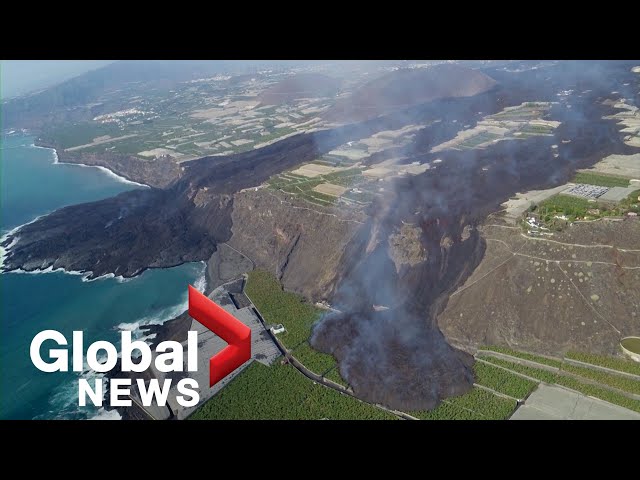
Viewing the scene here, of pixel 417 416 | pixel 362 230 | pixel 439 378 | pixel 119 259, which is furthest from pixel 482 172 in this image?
pixel 119 259

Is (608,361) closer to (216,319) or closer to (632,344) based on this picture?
(632,344)

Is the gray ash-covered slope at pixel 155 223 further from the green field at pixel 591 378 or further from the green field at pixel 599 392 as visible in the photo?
the green field at pixel 599 392

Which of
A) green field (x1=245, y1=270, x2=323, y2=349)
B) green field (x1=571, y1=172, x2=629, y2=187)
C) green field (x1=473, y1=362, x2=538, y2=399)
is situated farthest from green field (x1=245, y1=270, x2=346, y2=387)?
green field (x1=571, y1=172, x2=629, y2=187)

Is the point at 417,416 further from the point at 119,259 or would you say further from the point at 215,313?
the point at 119,259

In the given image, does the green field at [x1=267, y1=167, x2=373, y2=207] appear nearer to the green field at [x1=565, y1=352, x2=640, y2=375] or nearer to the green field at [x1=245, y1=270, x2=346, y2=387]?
the green field at [x1=245, y1=270, x2=346, y2=387]

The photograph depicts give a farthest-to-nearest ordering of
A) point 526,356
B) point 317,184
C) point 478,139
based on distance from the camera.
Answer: point 478,139 < point 317,184 < point 526,356

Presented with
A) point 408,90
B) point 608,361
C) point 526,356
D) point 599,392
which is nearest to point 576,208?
point 608,361

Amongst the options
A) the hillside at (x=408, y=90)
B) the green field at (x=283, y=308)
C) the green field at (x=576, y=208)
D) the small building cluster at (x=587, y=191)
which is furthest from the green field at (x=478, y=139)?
the green field at (x=283, y=308)

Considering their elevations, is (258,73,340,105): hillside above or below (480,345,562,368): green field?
above
